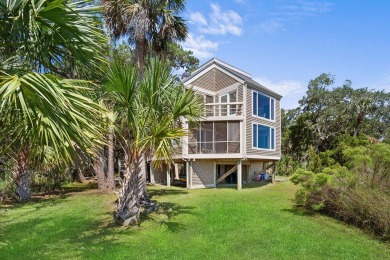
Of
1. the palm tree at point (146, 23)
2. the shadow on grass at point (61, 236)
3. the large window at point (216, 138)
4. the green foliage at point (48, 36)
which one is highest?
the palm tree at point (146, 23)

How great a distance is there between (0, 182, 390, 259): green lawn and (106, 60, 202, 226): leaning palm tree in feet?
4.45

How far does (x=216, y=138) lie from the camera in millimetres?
20859

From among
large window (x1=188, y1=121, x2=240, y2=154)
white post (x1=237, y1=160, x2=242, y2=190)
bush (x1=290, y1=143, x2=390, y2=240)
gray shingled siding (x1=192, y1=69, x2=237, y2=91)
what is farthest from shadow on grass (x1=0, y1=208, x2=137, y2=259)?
→ gray shingled siding (x1=192, y1=69, x2=237, y2=91)

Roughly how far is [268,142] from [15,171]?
16021 mm

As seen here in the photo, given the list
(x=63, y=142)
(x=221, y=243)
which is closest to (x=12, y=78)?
Result: (x=63, y=142)

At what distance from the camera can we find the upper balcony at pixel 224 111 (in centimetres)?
2028

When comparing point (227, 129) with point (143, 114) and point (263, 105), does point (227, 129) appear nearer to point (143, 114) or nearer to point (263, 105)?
point (263, 105)

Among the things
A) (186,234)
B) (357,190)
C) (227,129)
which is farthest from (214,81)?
(186,234)

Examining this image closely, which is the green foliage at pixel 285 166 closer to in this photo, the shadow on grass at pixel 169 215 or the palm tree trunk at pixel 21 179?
the shadow on grass at pixel 169 215

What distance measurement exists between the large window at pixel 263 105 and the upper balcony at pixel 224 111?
142 cm

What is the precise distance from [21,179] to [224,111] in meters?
12.7

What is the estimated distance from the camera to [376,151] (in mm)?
11125

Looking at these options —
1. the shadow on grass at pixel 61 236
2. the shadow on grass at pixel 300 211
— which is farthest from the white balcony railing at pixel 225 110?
the shadow on grass at pixel 61 236

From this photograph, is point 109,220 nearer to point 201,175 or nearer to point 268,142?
point 201,175
